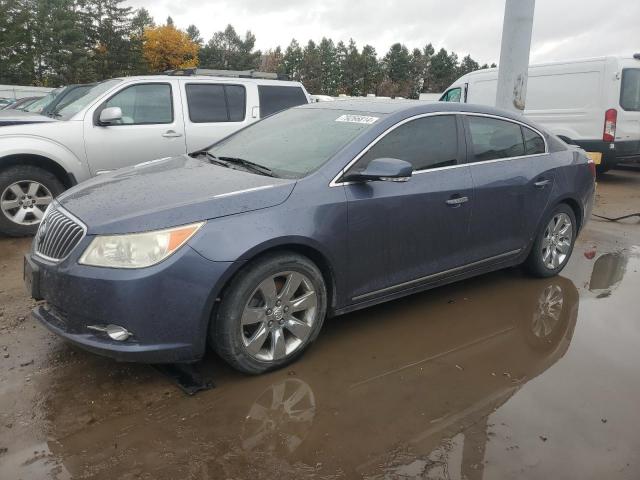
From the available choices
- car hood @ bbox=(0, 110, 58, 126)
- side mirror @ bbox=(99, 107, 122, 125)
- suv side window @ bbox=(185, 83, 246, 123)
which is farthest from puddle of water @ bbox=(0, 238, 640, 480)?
suv side window @ bbox=(185, 83, 246, 123)

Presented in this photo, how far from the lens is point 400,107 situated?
3.99 m

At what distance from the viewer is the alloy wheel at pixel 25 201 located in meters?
5.84

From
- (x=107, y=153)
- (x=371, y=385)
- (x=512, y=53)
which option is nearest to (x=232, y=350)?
(x=371, y=385)

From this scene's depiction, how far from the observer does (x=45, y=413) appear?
2812mm

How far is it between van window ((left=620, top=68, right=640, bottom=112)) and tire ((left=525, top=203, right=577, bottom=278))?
642 cm

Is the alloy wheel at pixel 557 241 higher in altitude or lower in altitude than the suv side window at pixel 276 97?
lower

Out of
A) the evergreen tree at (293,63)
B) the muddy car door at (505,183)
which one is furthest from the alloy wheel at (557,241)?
the evergreen tree at (293,63)

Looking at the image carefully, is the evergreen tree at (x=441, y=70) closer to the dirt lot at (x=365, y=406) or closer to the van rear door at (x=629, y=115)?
the van rear door at (x=629, y=115)

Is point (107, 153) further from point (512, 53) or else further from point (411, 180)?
point (512, 53)

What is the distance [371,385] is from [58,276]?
1824 mm

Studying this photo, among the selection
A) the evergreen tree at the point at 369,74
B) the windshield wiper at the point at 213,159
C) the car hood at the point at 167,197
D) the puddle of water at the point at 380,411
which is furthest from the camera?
the evergreen tree at the point at 369,74

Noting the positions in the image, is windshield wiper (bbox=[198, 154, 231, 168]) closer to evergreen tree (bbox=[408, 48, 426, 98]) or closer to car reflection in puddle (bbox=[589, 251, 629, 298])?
car reflection in puddle (bbox=[589, 251, 629, 298])

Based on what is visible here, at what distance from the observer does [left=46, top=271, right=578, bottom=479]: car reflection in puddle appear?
8.20ft

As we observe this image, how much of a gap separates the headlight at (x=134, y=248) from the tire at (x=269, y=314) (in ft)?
1.30
